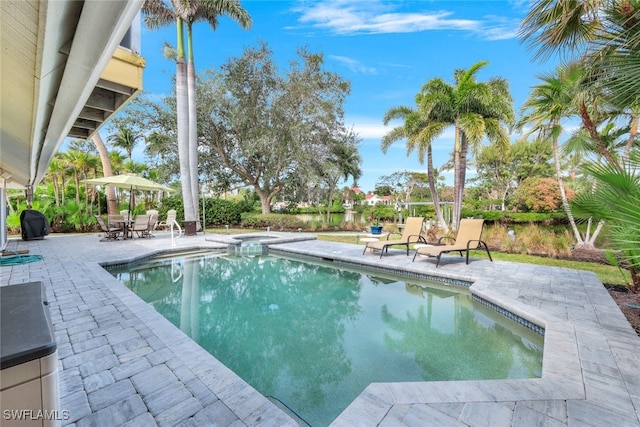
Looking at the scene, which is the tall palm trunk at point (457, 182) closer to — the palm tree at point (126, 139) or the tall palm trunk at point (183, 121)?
the tall palm trunk at point (183, 121)

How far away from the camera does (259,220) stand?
18234 millimetres

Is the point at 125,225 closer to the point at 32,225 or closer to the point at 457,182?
the point at 32,225

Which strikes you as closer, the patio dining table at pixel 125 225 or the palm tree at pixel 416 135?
the patio dining table at pixel 125 225

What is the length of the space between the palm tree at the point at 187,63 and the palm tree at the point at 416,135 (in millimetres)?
8868

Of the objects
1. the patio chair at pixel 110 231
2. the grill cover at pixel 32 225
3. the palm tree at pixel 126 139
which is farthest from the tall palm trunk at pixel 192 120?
the grill cover at pixel 32 225

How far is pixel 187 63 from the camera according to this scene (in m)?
14.6

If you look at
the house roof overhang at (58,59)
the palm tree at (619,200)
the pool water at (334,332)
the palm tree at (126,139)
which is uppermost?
the palm tree at (126,139)

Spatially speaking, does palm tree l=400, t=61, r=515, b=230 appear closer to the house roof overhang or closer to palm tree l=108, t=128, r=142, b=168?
the house roof overhang

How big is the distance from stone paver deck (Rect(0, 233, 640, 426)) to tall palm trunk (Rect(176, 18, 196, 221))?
1030cm

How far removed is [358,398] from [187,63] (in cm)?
1683

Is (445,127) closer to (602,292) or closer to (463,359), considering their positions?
(602,292)

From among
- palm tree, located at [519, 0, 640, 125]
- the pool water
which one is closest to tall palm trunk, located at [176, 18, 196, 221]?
the pool water

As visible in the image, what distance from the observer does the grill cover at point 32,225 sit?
35.4 ft

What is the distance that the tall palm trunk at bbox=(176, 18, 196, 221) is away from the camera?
13656 millimetres
